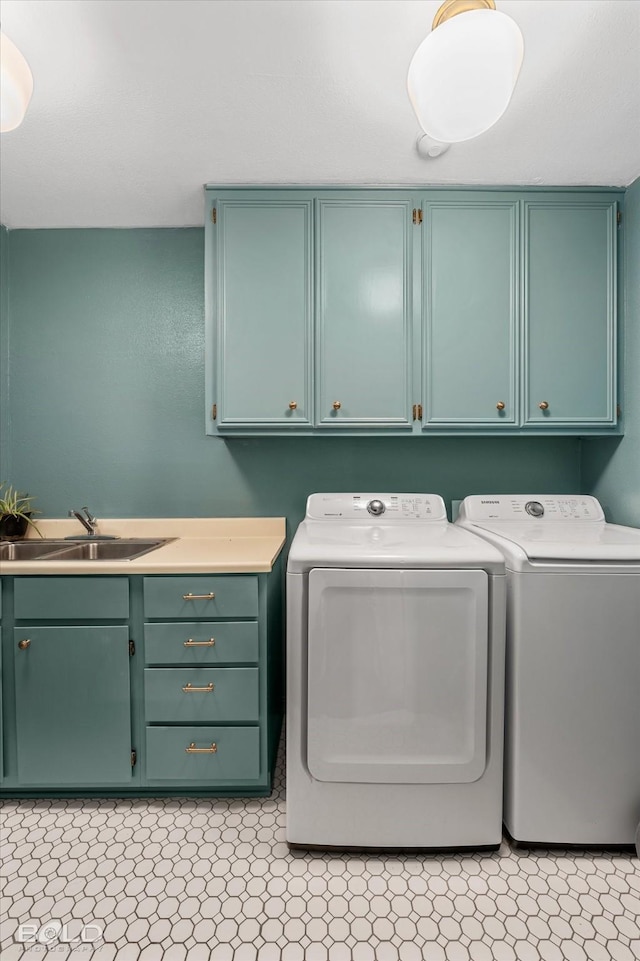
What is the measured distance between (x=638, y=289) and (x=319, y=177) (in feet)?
4.61

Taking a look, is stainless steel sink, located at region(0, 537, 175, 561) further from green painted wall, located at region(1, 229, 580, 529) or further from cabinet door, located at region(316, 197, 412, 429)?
cabinet door, located at region(316, 197, 412, 429)

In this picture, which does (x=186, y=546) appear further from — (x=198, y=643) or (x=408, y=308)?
(x=408, y=308)

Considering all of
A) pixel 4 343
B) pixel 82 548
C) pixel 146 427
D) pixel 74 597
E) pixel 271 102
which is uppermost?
pixel 271 102

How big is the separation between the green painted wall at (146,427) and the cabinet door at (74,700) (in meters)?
0.79

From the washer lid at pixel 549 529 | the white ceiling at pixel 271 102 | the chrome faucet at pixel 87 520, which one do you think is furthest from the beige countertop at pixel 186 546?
the white ceiling at pixel 271 102

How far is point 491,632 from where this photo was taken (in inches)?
59.5

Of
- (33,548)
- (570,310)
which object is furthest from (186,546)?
(570,310)

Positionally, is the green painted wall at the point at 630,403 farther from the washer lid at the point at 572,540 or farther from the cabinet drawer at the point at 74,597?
the cabinet drawer at the point at 74,597

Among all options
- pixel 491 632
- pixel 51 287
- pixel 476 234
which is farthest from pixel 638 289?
pixel 51 287

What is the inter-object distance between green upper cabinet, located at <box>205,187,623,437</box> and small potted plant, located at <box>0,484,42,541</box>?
108cm

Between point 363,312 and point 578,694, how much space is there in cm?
162

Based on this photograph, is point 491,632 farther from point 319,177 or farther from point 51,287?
point 51,287

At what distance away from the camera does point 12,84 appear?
108 cm

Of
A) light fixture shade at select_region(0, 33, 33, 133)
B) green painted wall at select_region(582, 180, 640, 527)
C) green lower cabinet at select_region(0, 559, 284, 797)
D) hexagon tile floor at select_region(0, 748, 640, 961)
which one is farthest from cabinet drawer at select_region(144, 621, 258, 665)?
green painted wall at select_region(582, 180, 640, 527)
